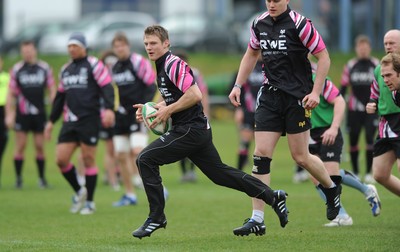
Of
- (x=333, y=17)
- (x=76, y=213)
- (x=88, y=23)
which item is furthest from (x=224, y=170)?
(x=333, y=17)

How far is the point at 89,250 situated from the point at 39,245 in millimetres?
763

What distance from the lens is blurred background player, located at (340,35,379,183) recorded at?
16578 millimetres

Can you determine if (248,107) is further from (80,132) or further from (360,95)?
(80,132)

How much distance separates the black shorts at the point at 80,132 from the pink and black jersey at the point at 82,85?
0.07m

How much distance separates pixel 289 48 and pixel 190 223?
3.08 m

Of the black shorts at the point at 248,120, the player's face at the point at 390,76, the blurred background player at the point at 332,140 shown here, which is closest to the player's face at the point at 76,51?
the blurred background player at the point at 332,140

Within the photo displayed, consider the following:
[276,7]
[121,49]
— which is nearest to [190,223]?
[276,7]

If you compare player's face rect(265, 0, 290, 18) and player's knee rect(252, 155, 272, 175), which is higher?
player's face rect(265, 0, 290, 18)

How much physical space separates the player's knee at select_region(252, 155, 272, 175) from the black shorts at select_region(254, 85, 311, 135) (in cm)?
30

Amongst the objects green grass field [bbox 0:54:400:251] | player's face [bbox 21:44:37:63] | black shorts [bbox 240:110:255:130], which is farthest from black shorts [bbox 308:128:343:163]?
player's face [bbox 21:44:37:63]

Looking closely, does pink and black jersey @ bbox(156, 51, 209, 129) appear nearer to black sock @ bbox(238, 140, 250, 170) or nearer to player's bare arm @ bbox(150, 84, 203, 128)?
player's bare arm @ bbox(150, 84, 203, 128)

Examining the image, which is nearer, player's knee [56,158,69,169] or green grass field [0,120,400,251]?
green grass field [0,120,400,251]

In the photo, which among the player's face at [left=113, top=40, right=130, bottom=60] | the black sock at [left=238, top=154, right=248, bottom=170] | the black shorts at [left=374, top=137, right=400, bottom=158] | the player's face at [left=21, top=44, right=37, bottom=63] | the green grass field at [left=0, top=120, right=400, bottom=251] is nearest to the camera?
the green grass field at [left=0, top=120, right=400, bottom=251]

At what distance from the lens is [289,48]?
9406mm
